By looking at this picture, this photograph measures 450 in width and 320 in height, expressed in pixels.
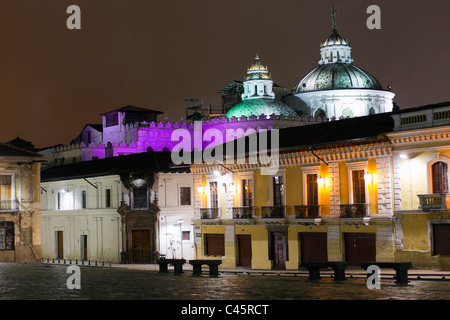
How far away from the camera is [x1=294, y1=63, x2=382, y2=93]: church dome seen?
320 ft

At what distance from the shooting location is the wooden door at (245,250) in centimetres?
4850

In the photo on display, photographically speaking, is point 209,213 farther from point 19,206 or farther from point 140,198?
point 19,206

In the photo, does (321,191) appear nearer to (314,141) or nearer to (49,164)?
(314,141)

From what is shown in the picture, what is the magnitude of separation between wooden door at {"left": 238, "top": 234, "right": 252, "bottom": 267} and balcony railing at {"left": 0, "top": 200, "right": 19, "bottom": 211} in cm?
1600

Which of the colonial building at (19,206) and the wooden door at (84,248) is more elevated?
the colonial building at (19,206)

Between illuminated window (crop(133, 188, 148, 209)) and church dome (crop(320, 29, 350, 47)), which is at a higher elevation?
church dome (crop(320, 29, 350, 47))

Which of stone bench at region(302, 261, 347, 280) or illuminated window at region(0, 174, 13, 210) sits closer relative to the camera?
stone bench at region(302, 261, 347, 280)

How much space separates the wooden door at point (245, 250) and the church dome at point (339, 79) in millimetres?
50924

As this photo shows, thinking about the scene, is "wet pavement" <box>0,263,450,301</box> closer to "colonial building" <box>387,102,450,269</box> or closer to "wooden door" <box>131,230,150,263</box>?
"colonial building" <box>387,102,450,269</box>

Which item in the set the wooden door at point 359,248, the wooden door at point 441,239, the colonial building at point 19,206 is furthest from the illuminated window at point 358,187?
the colonial building at point 19,206

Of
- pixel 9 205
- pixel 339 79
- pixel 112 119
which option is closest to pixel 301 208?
pixel 9 205

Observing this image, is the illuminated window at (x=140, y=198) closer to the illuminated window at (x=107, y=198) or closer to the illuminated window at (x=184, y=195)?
the illuminated window at (x=184, y=195)

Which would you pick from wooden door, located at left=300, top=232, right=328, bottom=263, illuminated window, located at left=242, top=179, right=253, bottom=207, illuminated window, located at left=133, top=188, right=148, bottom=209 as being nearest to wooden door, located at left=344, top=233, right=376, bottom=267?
wooden door, located at left=300, top=232, right=328, bottom=263
